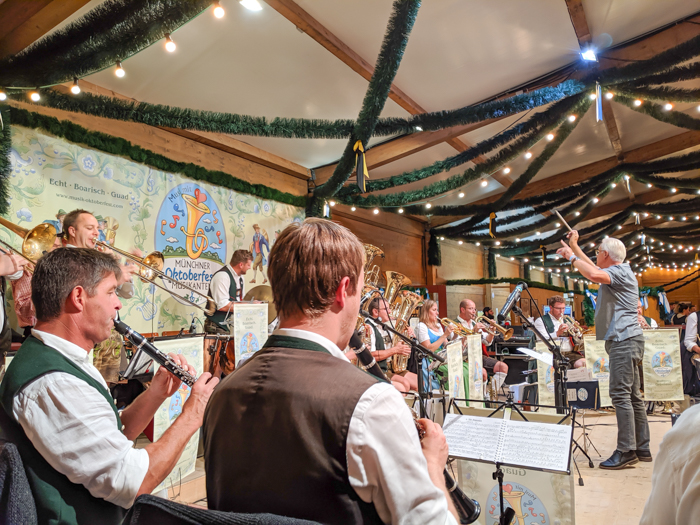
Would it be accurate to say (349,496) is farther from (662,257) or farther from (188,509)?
(662,257)

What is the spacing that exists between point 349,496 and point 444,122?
4353 millimetres

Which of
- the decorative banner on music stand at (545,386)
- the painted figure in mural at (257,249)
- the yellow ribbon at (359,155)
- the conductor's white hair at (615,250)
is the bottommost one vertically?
the decorative banner on music stand at (545,386)

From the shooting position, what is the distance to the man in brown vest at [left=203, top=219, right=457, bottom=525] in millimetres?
841

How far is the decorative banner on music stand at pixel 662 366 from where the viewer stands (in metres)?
4.71

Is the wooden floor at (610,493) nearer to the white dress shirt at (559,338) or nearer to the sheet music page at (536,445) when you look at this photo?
the sheet music page at (536,445)

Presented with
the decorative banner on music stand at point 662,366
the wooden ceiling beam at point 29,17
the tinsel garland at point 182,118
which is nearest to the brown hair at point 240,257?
the tinsel garland at point 182,118

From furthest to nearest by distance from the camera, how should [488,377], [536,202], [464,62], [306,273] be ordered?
[536,202]
[488,377]
[464,62]
[306,273]

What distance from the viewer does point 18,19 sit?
3.15 m

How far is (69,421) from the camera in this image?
1.22m

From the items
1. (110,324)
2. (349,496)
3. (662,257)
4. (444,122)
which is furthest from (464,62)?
(662,257)

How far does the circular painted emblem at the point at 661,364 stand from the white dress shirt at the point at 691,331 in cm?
161

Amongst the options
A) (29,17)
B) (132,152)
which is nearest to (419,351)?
(29,17)

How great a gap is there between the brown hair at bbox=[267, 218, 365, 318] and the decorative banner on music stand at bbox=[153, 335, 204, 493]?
1.84 m

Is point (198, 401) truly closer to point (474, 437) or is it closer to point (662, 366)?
point (474, 437)
